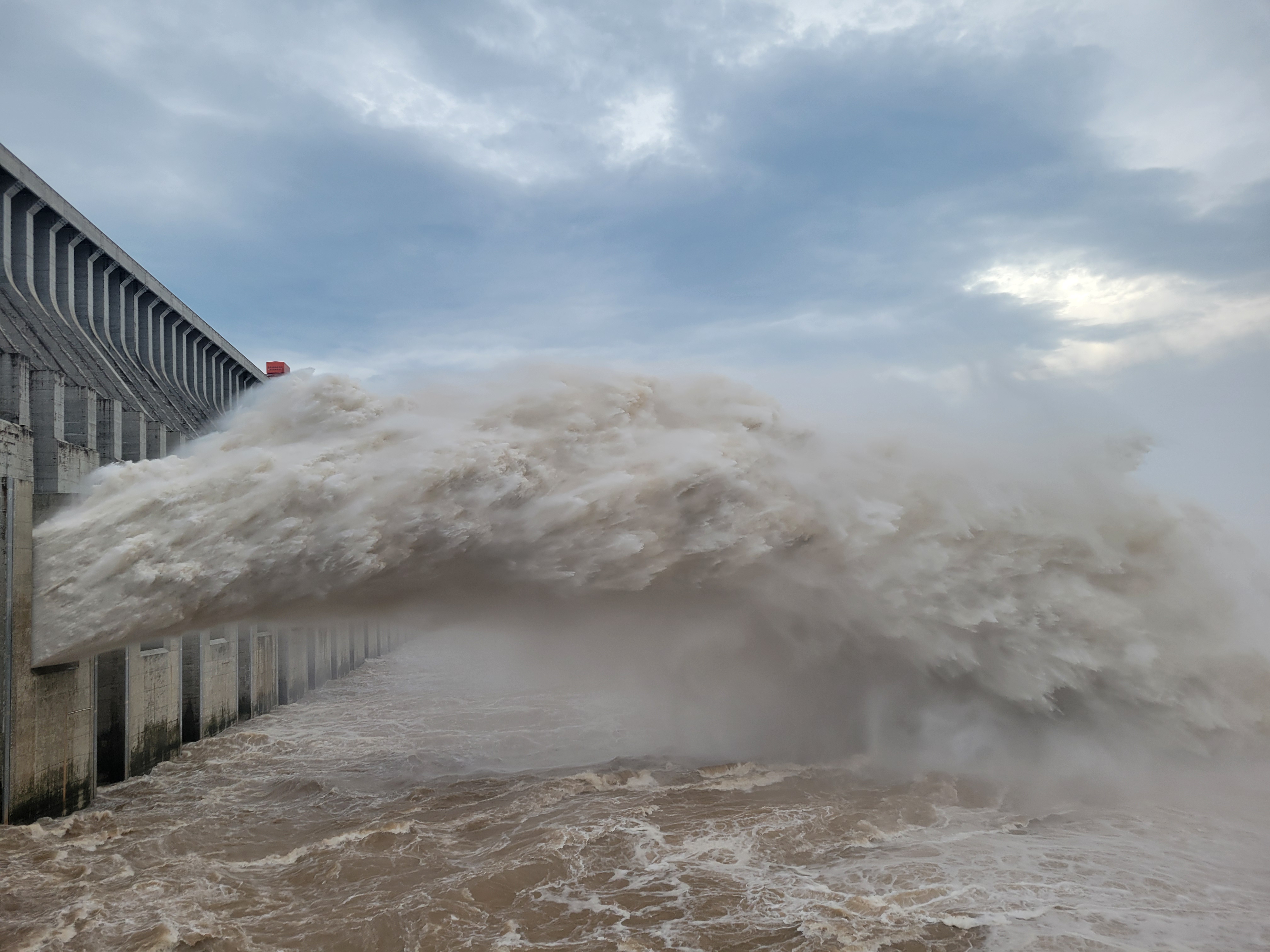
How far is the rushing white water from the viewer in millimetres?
15070

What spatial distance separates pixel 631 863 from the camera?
561 inches

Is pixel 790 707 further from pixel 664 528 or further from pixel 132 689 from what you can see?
pixel 132 689

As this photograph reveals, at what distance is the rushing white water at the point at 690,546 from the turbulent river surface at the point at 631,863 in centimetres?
279

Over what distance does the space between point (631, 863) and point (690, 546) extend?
19.1ft

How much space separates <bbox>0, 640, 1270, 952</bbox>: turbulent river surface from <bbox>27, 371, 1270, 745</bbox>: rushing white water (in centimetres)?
279

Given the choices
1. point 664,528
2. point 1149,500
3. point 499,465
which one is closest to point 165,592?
point 499,465

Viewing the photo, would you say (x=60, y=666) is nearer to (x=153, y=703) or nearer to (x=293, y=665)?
(x=153, y=703)

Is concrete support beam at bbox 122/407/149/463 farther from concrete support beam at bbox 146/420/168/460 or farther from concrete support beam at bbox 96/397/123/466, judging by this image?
concrete support beam at bbox 96/397/123/466

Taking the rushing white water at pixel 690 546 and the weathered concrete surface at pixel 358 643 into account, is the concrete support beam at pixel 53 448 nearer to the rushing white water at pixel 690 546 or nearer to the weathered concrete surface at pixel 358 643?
the rushing white water at pixel 690 546

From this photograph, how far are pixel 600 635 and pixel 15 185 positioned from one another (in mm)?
20487

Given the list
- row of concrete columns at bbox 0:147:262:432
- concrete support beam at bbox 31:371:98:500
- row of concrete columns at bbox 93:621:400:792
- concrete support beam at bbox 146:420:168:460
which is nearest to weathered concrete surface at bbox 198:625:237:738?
row of concrete columns at bbox 93:621:400:792

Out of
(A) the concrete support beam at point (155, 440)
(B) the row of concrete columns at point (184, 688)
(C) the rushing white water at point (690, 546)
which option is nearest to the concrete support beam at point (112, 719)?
(B) the row of concrete columns at point (184, 688)

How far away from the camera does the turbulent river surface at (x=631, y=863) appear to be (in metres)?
11.6

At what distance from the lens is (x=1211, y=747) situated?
19.0m
